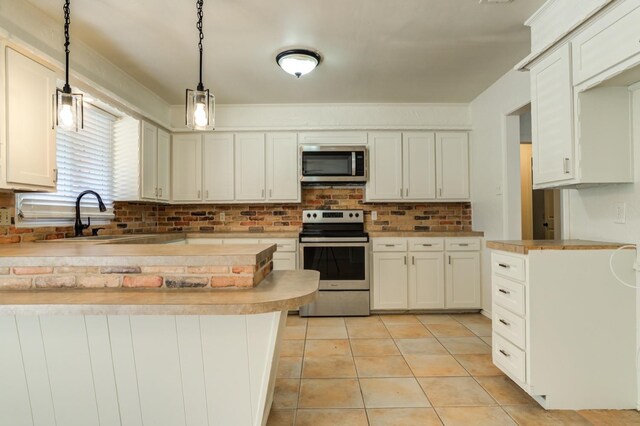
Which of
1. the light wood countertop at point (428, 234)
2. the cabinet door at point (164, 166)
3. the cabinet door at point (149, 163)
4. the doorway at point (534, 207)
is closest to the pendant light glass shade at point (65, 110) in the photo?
the cabinet door at point (149, 163)

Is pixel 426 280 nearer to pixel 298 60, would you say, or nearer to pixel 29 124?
pixel 298 60

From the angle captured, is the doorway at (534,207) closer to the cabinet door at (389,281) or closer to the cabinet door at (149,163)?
the cabinet door at (389,281)

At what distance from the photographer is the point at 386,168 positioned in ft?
13.1

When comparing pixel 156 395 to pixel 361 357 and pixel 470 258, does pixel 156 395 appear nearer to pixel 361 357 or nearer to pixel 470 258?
pixel 361 357

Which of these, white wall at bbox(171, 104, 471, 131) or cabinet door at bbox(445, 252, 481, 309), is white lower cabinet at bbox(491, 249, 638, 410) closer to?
cabinet door at bbox(445, 252, 481, 309)

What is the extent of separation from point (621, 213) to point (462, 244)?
1.81 meters

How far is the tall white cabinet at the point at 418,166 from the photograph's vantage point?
399 centimetres

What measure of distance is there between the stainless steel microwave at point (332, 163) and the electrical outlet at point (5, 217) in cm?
253

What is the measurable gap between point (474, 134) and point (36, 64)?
394 cm

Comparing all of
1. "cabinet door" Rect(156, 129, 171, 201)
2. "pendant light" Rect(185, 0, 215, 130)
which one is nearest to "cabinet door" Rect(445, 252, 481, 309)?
"pendant light" Rect(185, 0, 215, 130)

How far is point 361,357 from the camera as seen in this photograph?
106 inches

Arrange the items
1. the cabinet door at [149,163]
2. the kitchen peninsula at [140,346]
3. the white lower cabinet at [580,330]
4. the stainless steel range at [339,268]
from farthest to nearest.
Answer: the stainless steel range at [339,268] < the cabinet door at [149,163] < the white lower cabinet at [580,330] < the kitchen peninsula at [140,346]

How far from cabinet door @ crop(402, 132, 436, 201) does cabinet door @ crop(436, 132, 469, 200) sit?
7 cm

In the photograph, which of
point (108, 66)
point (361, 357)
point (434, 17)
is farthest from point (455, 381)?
point (108, 66)
